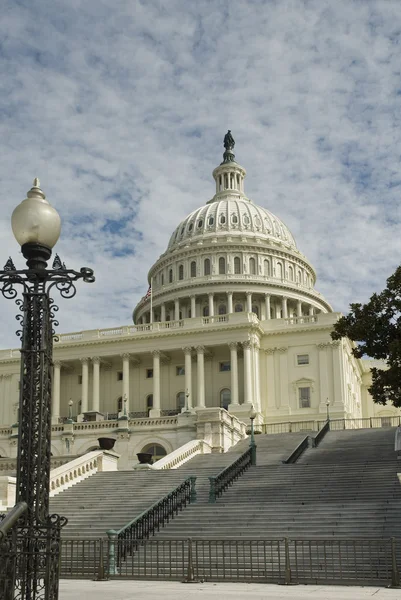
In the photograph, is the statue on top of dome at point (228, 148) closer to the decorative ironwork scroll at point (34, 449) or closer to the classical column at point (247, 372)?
the classical column at point (247, 372)

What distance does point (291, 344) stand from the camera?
258 ft

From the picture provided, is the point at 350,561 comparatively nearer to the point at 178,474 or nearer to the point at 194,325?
the point at 178,474

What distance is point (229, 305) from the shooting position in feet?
329

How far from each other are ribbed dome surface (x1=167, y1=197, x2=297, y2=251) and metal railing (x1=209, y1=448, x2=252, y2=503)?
7595 cm

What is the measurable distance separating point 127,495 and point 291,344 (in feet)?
154

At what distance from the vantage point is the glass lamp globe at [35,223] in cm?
1026

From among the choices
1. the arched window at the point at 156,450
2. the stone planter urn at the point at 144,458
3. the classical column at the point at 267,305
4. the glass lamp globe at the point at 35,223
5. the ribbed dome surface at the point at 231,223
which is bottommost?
the stone planter urn at the point at 144,458

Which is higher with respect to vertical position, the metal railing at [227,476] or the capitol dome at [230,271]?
the capitol dome at [230,271]

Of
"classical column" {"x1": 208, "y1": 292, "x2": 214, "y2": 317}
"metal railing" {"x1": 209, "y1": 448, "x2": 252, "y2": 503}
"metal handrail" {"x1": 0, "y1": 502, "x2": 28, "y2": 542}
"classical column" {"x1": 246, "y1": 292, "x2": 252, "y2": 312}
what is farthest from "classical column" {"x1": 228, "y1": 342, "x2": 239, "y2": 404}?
"metal handrail" {"x1": 0, "y1": 502, "x2": 28, "y2": 542}

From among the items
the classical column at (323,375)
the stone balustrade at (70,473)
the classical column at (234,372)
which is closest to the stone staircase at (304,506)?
Answer: the stone balustrade at (70,473)

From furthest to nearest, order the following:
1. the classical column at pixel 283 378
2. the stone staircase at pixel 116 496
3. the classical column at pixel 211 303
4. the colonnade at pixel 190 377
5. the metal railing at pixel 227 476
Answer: the classical column at pixel 211 303, the classical column at pixel 283 378, the colonnade at pixel 190 377, the metal railing at pixel 227 476, the stone staircase at pixel 116 496

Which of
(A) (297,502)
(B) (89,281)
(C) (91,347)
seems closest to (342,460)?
(A) (297,502)

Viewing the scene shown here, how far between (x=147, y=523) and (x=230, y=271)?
8022cm

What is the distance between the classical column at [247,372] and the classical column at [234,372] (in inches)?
36.3
